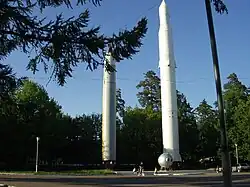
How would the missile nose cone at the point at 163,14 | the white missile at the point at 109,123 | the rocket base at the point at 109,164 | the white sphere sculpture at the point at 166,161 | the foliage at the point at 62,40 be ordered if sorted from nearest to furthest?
1. the foliage at the point at 62,40
2. the white sphere sculpture at the point at 166,161
3. the rocket base at the point at 109,164
4. the white missile at the point at 109,123
5. the missile nose cone at the point at 163,14

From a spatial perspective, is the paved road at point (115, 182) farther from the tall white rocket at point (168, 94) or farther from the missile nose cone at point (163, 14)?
the missile nose cone at point (163, 14)

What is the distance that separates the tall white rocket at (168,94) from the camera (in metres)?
69.3

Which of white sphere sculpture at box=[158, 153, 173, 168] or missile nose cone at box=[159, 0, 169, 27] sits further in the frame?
missile nose cone at box=[159, 0, 169, 27]

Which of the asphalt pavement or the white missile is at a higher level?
the white missile

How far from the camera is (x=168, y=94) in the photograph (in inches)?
2761

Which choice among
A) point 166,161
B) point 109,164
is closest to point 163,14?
point 166,161

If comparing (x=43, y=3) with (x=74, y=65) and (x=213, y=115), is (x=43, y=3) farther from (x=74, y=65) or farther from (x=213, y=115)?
(x=213, y=115)

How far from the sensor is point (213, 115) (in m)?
99.4

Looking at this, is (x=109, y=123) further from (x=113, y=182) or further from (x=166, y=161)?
(x=113, y=182)

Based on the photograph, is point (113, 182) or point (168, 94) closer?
point (113, 182)

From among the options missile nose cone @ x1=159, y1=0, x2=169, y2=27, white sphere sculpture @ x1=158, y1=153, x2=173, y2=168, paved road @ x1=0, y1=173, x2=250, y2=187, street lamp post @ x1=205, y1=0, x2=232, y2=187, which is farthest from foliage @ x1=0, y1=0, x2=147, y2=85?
missile nose cone @ x1=159, y1=0, x2=169, y2=27

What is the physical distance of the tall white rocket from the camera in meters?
69.3

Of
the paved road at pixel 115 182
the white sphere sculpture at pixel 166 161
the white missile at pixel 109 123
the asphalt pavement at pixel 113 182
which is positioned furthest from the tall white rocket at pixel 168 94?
the paved road at pixel 115 182

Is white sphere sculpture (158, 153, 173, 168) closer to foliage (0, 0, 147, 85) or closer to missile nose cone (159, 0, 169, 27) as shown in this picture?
missile nose cone (159, 0, 169, 27)
